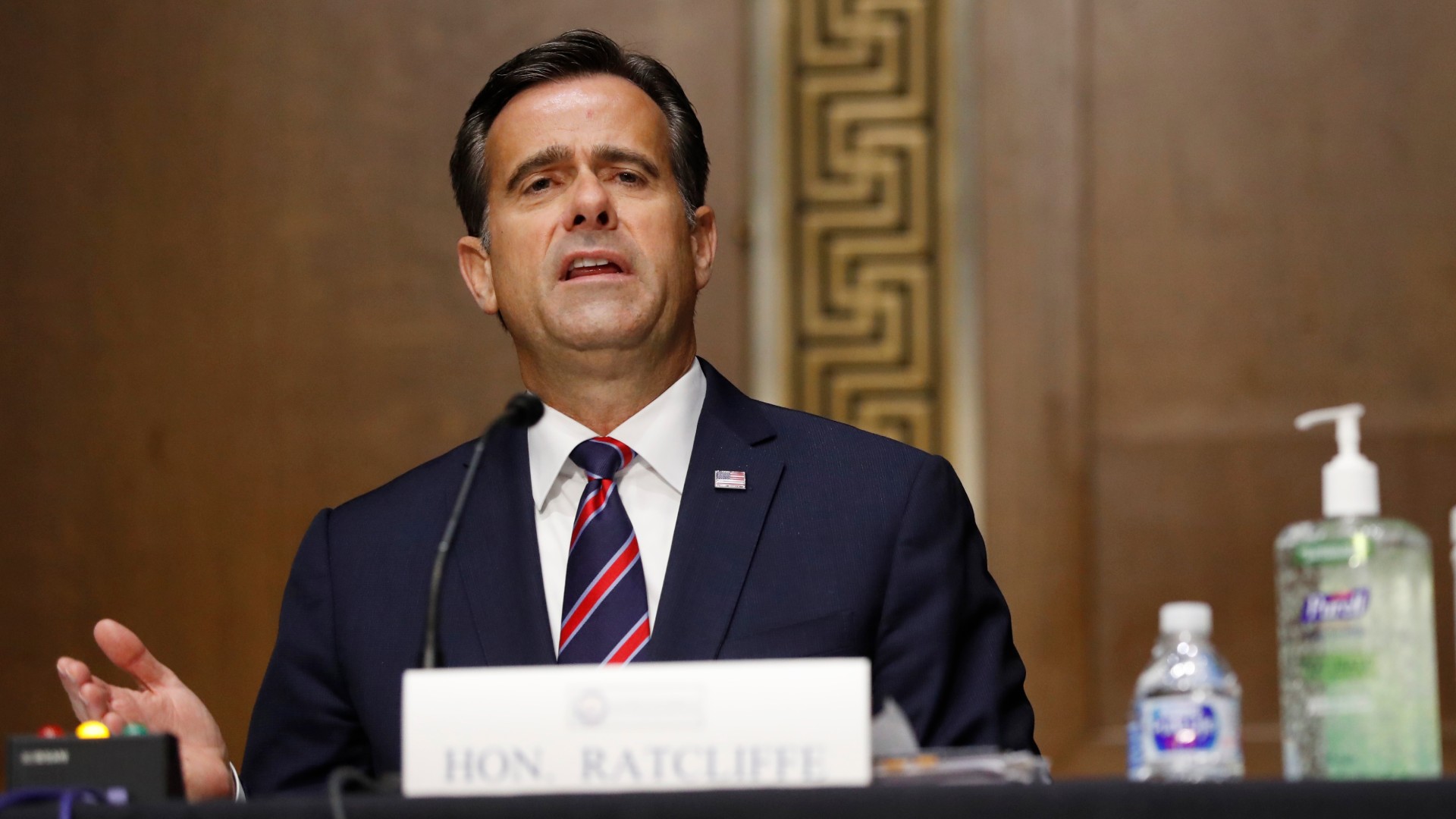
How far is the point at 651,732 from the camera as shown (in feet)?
3.37

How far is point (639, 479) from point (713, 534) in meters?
0.14

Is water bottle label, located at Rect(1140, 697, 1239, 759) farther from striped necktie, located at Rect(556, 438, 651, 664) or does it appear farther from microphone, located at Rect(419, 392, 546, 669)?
striped necktie, located at Rect(556, 438, 651, 664)

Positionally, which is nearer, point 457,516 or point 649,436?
point 457,516

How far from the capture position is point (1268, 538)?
3.19 m

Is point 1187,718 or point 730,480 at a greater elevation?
point 730,480

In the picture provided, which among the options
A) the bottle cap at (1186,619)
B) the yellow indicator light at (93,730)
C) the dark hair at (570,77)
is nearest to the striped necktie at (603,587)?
the dark hair at (570,77)

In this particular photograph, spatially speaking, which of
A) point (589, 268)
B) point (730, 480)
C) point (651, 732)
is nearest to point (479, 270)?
point (589, 268)

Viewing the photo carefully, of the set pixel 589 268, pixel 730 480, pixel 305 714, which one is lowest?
pixel 305 714

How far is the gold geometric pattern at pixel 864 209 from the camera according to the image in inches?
132

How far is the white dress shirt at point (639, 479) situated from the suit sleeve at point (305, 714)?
256 millimetres

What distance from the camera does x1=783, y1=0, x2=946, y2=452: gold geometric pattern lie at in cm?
335

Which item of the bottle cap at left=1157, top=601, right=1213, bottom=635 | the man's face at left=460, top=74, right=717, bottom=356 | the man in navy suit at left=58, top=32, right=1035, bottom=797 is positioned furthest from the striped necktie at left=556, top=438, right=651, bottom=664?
the bottle cap at left=1157, top=601, right=1213, bottom=635

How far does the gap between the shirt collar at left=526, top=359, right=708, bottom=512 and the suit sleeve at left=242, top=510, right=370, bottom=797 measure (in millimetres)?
270

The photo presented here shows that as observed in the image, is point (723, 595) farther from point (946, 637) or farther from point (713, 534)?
point (946, 637)
